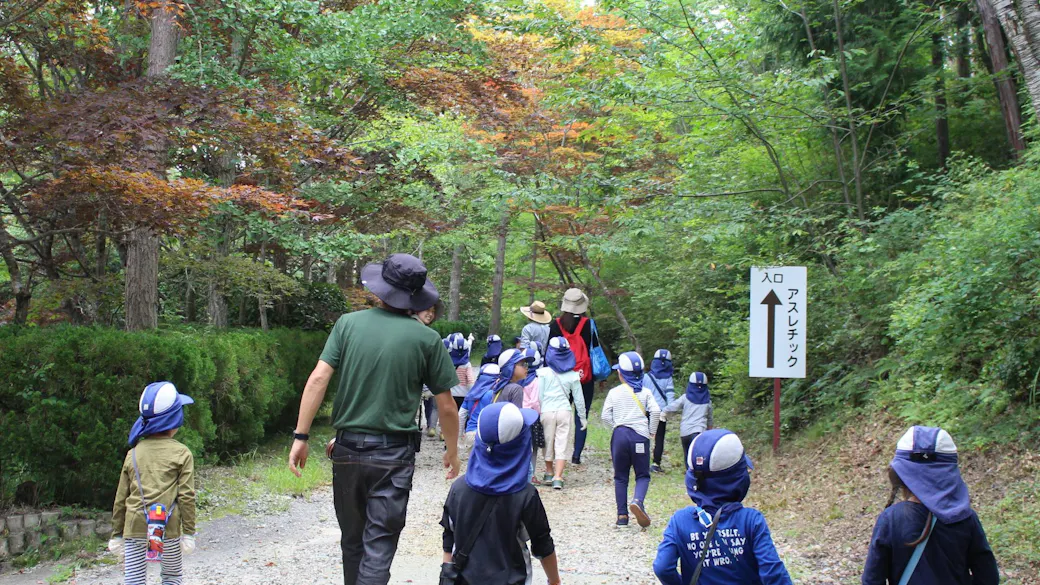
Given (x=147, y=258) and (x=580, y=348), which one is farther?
(x=580, y=348)

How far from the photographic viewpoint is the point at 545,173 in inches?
483

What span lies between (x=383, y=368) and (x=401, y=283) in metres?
0.50

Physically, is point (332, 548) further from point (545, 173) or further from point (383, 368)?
point (545, 173)

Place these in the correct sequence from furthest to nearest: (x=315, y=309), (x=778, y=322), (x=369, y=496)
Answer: (x=315, y=309) < (x=778, y=322) < (x=369, y=496)

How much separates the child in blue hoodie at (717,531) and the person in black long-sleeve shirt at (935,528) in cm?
56

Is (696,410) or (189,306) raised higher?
(189,306)

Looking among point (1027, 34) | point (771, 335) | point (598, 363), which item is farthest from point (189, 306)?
point (1027, 34)

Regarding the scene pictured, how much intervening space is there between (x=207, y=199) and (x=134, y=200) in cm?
69

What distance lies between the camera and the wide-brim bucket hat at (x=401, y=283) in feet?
15.2

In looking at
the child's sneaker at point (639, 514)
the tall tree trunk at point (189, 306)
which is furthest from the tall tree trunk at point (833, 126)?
the tall tree trunk at point (189, 306)

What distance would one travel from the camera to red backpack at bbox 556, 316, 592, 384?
11.6 meters

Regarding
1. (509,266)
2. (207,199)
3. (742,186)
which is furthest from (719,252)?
(509,266)

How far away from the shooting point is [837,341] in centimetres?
1090

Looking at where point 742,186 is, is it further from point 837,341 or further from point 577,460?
point 577,460
